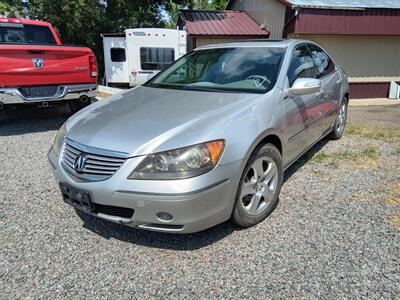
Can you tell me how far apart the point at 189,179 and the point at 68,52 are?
187 inches

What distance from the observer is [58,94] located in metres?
5.91

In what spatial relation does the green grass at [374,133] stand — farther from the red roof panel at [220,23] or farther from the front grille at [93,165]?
the red roof panel at [220,23]

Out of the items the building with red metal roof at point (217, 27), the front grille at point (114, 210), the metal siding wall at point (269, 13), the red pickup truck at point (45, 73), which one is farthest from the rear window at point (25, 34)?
the metal siding wall at point (269, 13)

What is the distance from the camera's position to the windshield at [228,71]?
329 centimetres

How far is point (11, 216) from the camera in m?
3.14

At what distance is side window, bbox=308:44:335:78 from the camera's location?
14.5 feet

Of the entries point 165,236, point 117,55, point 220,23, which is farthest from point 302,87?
point 220,23

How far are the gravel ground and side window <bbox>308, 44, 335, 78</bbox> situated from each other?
166 centimetres

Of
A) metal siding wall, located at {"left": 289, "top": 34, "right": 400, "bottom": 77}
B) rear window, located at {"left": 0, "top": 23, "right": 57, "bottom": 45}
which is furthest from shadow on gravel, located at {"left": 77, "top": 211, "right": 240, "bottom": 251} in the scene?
metal siding wall, located at {"left": 289, "top": 34, "right": 400, "bottom": 77}

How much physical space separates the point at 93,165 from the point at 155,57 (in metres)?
11.6

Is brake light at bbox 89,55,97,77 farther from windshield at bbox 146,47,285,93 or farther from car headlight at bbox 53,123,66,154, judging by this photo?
car headlight at bbox 53,123,66,154

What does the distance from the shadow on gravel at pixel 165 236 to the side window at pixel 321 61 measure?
268 cm

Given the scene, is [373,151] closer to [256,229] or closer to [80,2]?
[256,229]

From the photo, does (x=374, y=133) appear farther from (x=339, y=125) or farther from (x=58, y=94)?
(x=58, y=94)
